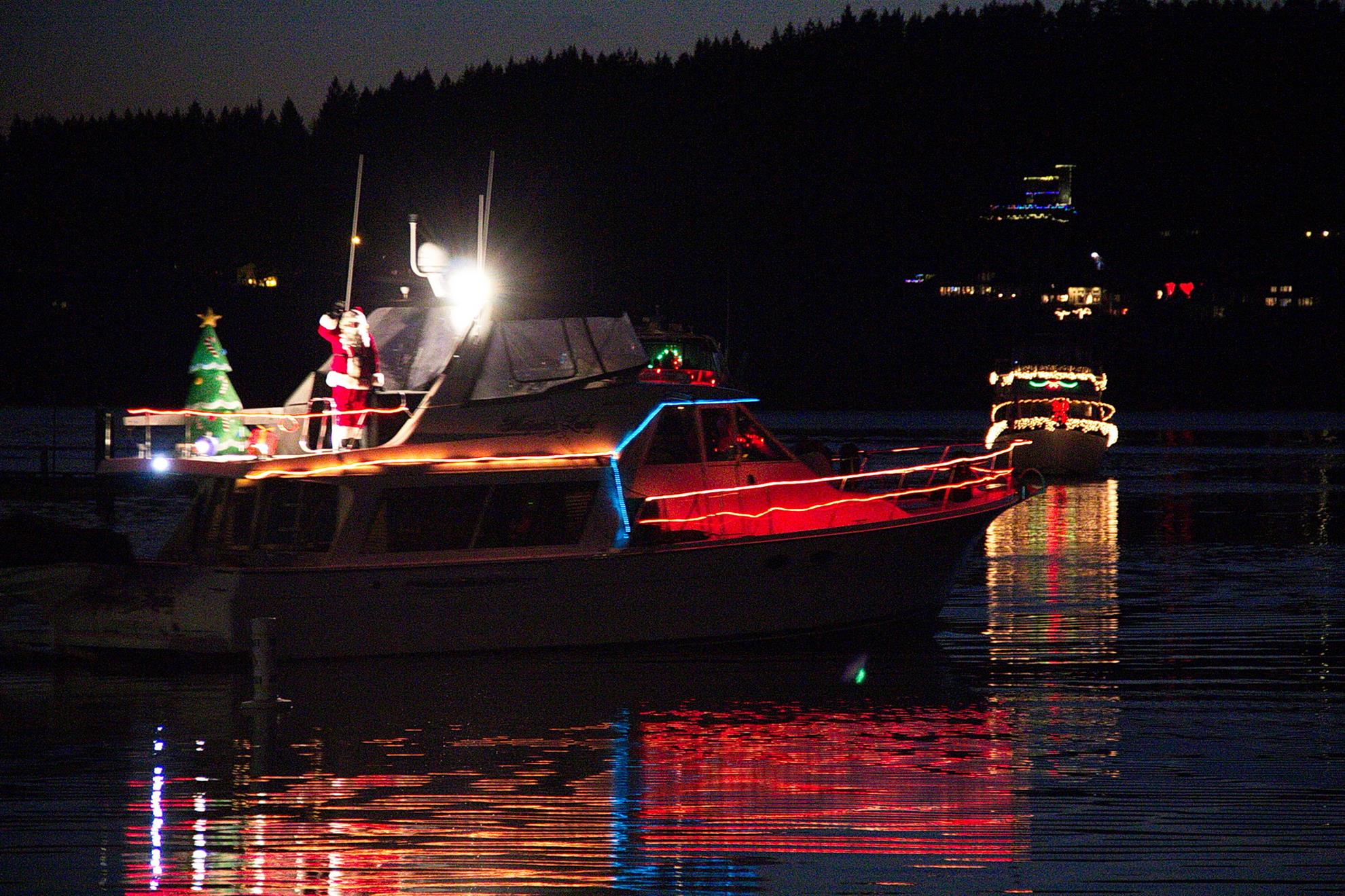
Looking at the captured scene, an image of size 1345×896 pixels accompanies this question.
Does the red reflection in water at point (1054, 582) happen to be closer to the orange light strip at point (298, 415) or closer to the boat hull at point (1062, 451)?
the boat hull at point (1062, 451)

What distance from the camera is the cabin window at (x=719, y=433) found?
51.6 feet

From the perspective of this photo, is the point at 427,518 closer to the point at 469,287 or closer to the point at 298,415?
the point at 298,415

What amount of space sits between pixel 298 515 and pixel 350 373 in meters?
1.43

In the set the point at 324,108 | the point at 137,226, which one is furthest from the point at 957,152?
the point at 137,226

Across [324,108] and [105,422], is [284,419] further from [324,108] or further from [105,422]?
[324,108]

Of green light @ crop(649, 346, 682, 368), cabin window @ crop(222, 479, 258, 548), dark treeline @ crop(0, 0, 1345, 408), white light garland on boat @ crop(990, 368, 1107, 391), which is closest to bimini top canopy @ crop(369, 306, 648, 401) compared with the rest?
cabin window @ crop(222, 479, 258, 548)

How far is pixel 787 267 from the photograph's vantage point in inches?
4988

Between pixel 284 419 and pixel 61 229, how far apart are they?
146780mm

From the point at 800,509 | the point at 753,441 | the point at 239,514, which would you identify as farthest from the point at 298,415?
the point at 800,509

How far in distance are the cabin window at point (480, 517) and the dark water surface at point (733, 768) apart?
3.29ft

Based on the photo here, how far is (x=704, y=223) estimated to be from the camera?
149250 mm

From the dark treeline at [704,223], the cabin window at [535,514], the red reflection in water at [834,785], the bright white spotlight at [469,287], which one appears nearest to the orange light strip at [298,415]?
the bright white spotlight at [469,287]

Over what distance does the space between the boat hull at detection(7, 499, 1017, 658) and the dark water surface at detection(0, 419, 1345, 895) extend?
277 millimetres

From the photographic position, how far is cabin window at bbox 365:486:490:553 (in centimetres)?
1427
